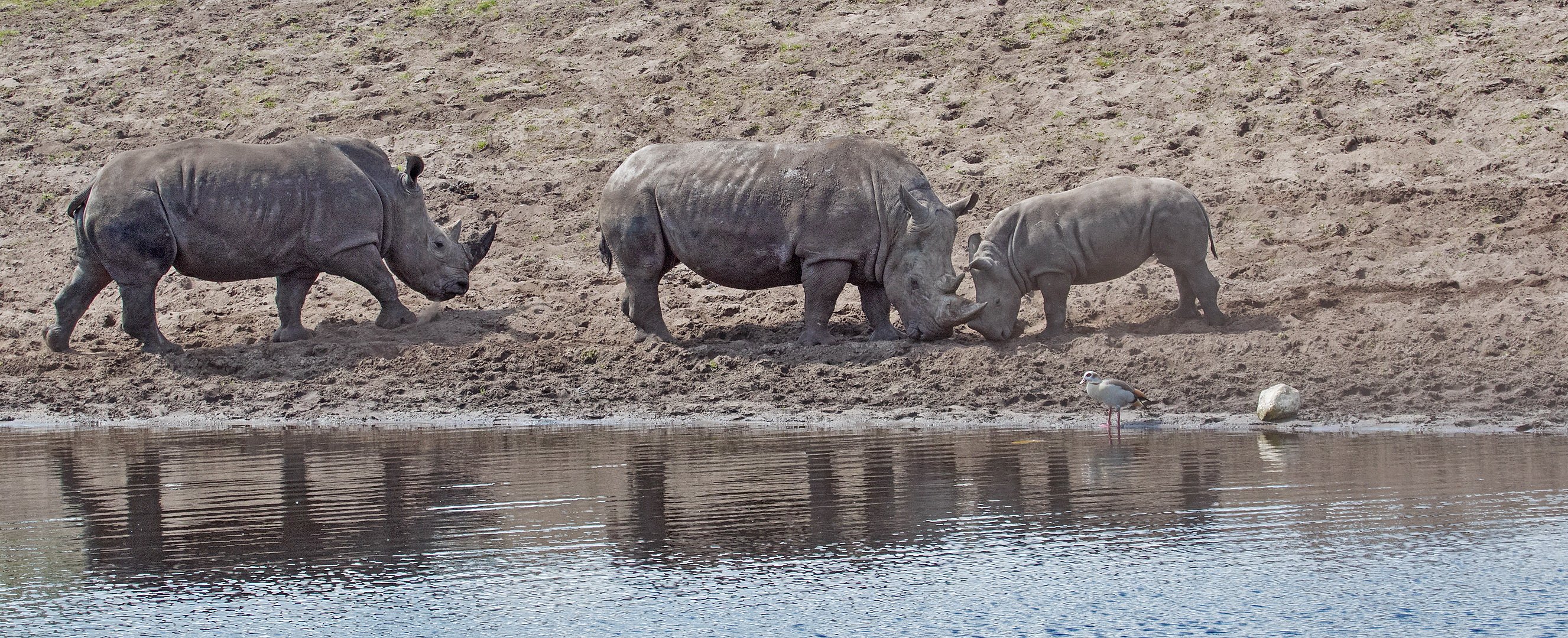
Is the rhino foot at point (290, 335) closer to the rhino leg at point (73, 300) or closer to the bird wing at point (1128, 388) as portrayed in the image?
the rhino leg at point (73, 300)

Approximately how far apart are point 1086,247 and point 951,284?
94 centimetres

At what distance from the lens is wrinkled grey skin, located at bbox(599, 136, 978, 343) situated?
12.2m

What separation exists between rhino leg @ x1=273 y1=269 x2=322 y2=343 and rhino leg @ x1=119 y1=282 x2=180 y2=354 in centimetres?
77

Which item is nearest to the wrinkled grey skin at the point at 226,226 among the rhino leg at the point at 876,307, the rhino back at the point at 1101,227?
the rhino leg at the point at 876,307

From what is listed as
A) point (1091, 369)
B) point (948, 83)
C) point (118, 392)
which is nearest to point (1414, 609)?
point (1091, 369)

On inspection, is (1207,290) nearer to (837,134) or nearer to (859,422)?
(859,422)

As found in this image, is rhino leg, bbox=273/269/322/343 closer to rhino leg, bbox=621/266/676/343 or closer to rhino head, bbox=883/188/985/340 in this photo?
rhino leg, bbox=621/266/676/343

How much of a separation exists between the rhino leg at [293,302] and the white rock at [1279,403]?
23.2 ft

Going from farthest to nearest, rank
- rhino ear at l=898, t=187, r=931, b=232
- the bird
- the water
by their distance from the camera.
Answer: rhino ear at l=898, t=187, r=931, b=232
the bird
the water

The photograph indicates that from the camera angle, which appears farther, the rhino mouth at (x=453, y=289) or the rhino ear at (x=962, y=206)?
the rhino mouth at (x=453, y=289)

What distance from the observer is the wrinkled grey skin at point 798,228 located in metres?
12.2

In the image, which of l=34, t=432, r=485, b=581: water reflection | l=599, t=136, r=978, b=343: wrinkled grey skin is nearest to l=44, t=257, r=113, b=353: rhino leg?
l=34, t=432, r=485, b=581: water reflection

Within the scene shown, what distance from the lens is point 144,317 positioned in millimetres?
12898

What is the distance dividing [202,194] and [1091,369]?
21.6 ft
